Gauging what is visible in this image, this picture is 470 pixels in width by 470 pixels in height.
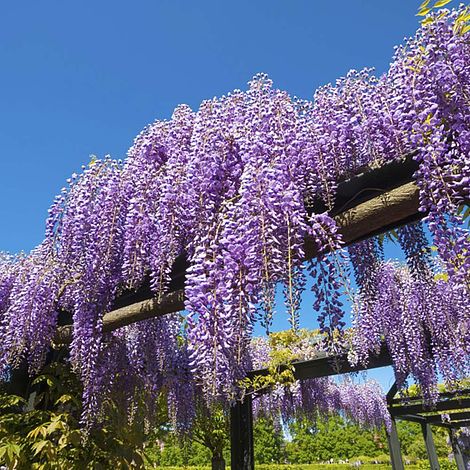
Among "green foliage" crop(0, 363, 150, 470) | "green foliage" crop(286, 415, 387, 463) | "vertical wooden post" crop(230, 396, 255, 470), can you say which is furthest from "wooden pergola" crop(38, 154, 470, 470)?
"green foliage" crop(286, 415, 387, 463)

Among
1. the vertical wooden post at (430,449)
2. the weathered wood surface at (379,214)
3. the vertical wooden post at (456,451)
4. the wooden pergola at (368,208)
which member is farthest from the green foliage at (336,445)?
the weathered wood surface at (379,214)

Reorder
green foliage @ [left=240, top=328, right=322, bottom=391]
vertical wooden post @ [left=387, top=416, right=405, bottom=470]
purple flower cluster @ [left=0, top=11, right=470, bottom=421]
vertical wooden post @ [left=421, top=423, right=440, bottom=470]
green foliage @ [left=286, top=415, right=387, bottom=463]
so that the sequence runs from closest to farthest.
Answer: purple flower cluster @ [left=0, top=11, right=470, bottom=421]
green foliage @ [left=240, top=328, right=322, bottom=391]
vertical wooden post @ [left=387, top=416, right=405, bottom=470]
vertical wooden post @ [left=421, top=423, right=440, bottom=470]
green foliage @ [left=286, top=415, right=387, bottom=463]

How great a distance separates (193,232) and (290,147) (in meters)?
0.79

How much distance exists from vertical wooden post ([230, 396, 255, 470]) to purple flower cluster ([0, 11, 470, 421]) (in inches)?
180

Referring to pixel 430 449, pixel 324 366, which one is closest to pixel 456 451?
pixel 430 449

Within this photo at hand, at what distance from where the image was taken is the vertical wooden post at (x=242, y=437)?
7.43 metres

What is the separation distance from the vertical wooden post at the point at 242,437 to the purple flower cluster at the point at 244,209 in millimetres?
4572

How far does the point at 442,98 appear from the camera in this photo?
6.81 ft

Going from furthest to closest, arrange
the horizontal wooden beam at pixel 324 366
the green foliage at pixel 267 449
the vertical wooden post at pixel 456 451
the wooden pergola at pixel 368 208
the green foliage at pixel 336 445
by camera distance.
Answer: the green foliage at pixel 336 445 < the green foliage at pixel 267 449 < the vertical wooden post at pixel 456 451 < the horizontal wooden beam at pixel 324 366 < the wooden pergola at pixel 368 208

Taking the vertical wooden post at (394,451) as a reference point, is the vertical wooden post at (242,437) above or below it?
above

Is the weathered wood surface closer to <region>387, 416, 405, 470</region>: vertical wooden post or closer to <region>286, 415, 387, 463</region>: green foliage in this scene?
<region>387, 416, 405, 470</region>: vertical wooden post

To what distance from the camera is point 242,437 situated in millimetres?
7672

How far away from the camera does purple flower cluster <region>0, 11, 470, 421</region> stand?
2062 mm

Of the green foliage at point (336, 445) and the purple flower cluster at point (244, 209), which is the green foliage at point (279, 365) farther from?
the green foliage at point (336, 445)
